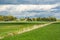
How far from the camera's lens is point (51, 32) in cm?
567

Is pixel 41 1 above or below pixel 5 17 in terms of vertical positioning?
above

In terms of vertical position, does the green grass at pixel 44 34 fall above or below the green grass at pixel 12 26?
below

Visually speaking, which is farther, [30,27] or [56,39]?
[30,27]

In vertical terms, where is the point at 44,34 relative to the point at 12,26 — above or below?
below

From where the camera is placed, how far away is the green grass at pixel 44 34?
542 cm

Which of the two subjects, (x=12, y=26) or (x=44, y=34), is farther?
(x=12, y=26)

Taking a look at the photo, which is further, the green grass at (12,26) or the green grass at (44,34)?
the green grass at (12,26)

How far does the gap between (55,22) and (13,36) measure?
5.04 ft

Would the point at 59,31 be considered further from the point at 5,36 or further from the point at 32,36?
the point at 5,36

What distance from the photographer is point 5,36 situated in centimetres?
545

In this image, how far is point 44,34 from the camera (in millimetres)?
5680

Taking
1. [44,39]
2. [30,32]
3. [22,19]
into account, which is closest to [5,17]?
[22,19]

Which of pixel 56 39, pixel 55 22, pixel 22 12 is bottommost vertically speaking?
pixel 56 39

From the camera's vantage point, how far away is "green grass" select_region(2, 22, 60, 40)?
5418mm
